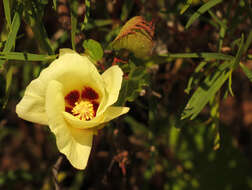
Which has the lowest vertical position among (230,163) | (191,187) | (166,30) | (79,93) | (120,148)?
(191,187)

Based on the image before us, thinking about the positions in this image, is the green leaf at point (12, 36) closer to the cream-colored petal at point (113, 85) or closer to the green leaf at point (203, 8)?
the cream-colored petal at point (113, 85)

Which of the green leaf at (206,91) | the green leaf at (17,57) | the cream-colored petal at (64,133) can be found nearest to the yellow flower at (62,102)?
the cream-colored petal at (64,133)

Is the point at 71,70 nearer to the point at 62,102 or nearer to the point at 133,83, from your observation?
the point at 62,102

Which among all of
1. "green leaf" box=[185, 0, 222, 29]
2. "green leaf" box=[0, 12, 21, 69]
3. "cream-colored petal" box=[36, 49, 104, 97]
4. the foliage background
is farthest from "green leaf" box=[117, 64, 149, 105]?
"green leaf" box=[0, 12, 21, 69]

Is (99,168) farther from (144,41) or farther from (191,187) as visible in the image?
(144,41)

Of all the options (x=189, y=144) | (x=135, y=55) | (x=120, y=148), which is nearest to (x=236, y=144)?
(x=189, y=144)

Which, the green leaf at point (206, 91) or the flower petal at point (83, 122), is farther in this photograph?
the green leaf at point (206, 91)

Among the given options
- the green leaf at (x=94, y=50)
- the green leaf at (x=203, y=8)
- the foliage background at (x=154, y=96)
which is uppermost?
the green leaf at (x=203, y=8)
